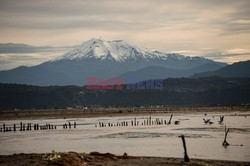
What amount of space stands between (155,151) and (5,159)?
15.1 metres

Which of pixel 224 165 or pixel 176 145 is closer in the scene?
pixel 224 165

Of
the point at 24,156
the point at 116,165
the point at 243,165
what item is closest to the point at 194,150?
the point at 243,165

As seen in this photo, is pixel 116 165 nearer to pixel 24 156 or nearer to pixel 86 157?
pixel 86 157

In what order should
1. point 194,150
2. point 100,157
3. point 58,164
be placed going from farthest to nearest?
point 194,150, point 100,157, point 58,164

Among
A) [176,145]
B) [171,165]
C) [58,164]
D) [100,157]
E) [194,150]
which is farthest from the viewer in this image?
[176,145]

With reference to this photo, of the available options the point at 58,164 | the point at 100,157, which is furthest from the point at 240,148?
the point at 58,164

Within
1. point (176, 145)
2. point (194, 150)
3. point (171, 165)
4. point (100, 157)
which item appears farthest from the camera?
point (176, 145)

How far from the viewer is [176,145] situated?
46625 millimetres

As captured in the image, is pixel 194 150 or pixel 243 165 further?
pixel 194 150

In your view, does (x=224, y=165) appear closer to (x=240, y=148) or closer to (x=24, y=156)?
(x=240, y=148)

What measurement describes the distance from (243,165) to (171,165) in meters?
5.33

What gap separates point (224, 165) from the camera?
31.5 meters

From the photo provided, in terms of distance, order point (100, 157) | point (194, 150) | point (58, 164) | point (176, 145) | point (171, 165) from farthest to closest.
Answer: point (176, 145) → point (194, 150) → point (100, 157) → point (171, 165) → point (58, 164)

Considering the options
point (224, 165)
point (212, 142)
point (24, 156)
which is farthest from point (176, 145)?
point (24, 156)
